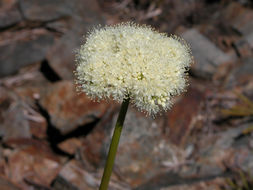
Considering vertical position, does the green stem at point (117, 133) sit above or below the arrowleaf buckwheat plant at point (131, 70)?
below

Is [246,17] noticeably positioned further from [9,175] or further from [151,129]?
[9,175]

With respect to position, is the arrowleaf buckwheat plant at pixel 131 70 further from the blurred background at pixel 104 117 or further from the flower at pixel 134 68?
the blurred background at pixel 104 117

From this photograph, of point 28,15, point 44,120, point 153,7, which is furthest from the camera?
point 153,7

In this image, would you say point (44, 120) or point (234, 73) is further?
point (234, 73)

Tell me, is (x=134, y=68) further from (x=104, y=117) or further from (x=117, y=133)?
(x=104, y=117)

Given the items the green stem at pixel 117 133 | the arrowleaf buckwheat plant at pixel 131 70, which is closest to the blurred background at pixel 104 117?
the green stem at pixel 117 133

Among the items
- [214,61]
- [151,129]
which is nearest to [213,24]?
[214,61]
